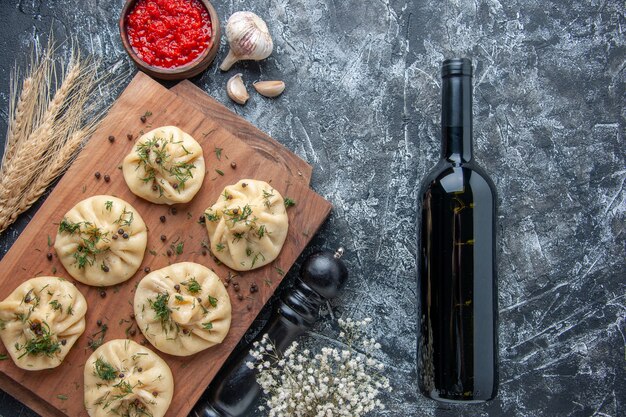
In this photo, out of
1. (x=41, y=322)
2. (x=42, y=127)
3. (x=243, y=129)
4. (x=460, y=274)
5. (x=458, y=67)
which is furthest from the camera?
(x=243, y=129)

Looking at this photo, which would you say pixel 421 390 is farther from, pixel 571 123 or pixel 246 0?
pixel 246 0

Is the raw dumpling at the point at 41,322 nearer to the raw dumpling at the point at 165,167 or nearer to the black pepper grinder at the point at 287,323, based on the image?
the raw dumpling at the point at 165,167

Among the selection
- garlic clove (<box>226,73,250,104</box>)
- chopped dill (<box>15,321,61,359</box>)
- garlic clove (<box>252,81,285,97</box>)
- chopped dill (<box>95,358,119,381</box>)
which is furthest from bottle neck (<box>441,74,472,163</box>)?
chopped dill (<box>15,321,61,359</box>)

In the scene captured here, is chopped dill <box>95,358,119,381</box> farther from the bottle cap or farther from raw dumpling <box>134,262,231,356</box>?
the bottle cap

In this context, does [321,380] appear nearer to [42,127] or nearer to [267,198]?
[267,198]

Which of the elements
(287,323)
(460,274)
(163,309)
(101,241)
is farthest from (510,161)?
(101,241)
